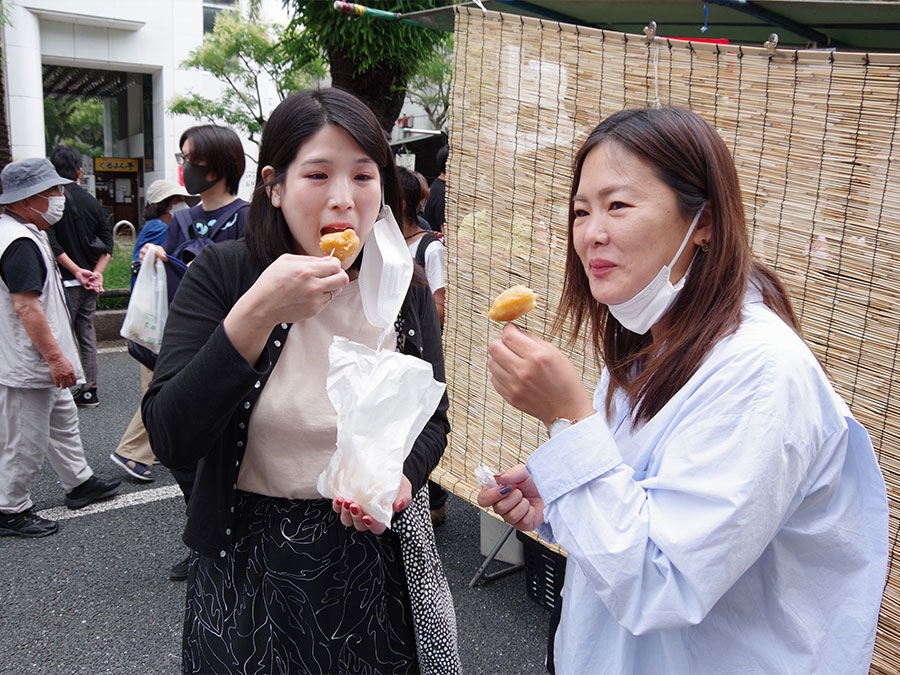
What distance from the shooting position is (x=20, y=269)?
387cm

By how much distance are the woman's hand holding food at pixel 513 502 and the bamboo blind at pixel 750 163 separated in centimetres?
132

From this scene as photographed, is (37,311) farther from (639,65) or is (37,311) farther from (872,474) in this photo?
(872,474)

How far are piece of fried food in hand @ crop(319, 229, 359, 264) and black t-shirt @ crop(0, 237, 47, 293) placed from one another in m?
3.15

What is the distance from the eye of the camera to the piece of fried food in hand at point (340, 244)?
1473mm

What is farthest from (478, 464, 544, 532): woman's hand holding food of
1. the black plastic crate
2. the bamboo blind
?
the black plastic crate

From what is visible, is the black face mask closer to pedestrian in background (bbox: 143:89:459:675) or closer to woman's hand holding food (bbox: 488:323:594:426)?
pedestrian in background (bbox: 143:89:459:675)

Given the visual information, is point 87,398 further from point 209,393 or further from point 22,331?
point 209,393

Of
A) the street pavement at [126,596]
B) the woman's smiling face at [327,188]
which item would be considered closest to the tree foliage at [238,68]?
the street pavement at [126,596]

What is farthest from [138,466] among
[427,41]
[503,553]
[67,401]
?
[427,41]

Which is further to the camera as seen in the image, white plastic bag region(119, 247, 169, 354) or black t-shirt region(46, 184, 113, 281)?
black t-shirt region(46, 184, 113, 281)

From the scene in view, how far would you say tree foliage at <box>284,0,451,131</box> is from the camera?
22.7ft

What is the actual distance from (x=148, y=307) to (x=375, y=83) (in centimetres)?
488

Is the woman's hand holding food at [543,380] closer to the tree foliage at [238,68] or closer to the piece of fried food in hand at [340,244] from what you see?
the piece of fried food in hand at [340,244]

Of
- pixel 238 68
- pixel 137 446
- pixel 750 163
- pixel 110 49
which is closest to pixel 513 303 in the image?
pixel 750 163
